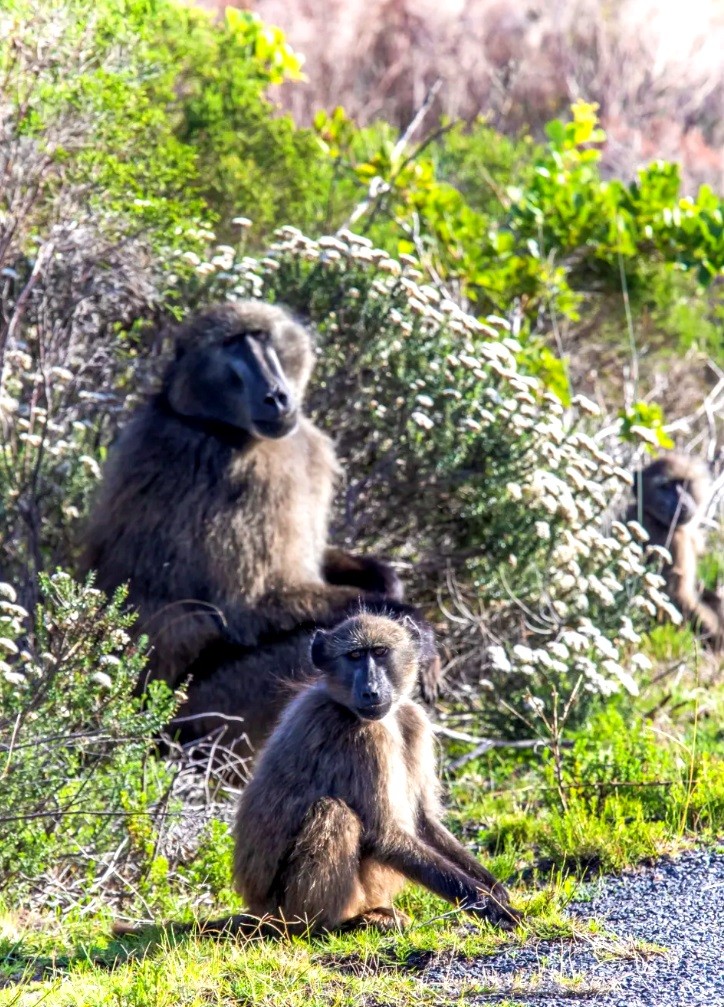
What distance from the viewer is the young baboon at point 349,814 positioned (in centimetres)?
383

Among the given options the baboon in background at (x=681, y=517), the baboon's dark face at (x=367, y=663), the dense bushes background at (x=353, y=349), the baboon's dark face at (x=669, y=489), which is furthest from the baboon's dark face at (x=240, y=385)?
the baboon's dark face at (x=669, y=489)

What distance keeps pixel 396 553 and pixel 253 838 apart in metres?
2.87

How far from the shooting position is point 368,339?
663cm

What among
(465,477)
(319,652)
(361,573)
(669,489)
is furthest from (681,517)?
(319,652)

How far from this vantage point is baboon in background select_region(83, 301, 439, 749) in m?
5.45

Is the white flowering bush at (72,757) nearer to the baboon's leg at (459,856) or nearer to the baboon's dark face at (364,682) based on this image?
the baboon's dark face at (364,682)

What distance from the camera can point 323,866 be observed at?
12.5ft

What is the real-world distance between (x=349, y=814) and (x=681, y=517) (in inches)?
153

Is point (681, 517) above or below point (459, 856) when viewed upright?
above

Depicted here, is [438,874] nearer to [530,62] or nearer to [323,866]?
[323,866]

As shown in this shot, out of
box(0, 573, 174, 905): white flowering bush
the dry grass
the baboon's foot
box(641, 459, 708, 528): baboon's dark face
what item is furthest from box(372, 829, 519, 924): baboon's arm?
the dry grass

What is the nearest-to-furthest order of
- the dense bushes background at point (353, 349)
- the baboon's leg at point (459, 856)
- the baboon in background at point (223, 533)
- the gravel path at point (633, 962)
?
the gravel path at point (633, 962)
the baboon's leg at point (459, 856)
the baboon in background at point (223, 533)
the dense bushes background at point (353, 349)

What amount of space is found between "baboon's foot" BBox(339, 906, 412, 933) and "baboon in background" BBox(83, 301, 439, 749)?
1454 millimetres

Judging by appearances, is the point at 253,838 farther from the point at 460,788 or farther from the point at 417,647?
the point at 460,788
